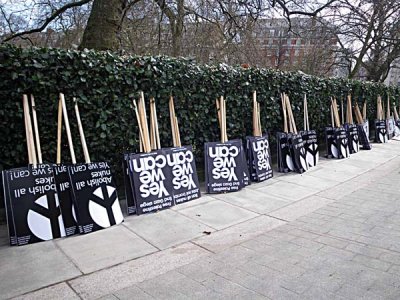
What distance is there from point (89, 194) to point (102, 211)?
0.26 metres

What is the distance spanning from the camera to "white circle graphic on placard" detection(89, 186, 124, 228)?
3838 millimetres

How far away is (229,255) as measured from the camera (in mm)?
3324

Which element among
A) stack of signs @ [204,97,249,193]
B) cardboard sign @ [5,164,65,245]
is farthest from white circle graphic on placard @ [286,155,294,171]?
cardboard sign @ [5,164,65,245]

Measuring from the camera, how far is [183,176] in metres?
4.94

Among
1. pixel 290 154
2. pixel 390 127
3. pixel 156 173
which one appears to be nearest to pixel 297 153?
pixel 290 154

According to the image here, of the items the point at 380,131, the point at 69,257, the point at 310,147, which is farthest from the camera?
the point at 380,131

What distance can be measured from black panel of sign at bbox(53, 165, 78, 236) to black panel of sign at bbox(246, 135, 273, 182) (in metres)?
3.37

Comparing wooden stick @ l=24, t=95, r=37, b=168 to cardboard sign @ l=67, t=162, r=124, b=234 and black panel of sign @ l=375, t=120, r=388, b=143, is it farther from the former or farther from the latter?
black panel of sign @ l=375, t=120, r=388, b=143

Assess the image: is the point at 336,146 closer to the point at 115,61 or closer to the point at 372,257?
the point at 372,257

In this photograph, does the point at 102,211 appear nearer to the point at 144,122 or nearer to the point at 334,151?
the point at 144,122

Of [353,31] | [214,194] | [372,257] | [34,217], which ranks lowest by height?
[372,257]

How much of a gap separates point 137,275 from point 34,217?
4.60ft

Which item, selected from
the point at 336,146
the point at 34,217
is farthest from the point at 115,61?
the point at 336,146

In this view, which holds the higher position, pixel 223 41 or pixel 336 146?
pixel 223 41
